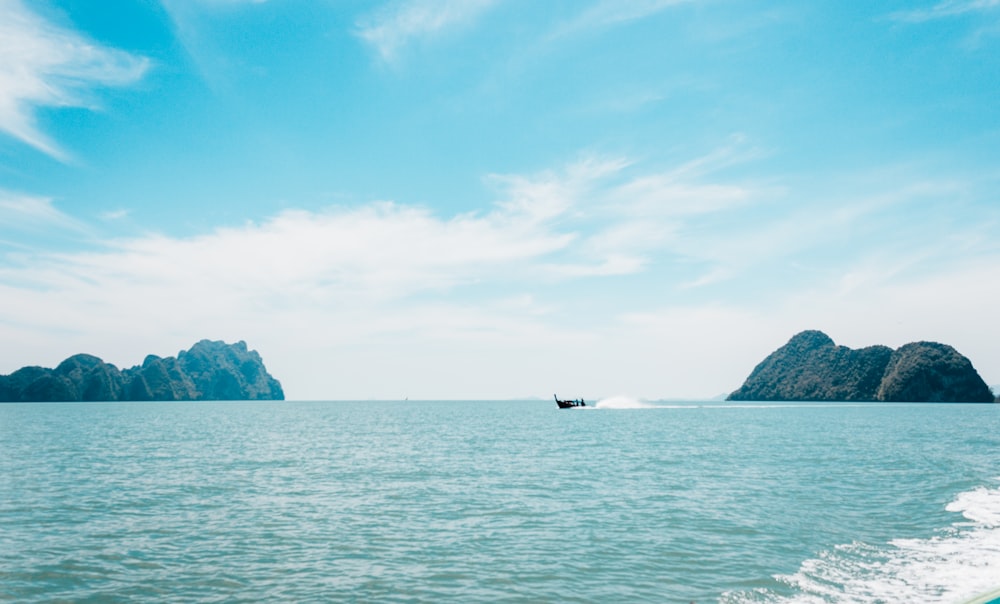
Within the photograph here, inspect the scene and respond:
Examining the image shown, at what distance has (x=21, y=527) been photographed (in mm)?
28188

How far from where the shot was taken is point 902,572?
20.9m

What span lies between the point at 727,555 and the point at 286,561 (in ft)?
54.9

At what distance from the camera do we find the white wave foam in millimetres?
18500

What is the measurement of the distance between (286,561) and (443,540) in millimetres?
6447

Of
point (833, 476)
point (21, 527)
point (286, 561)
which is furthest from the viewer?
point (833, 476)

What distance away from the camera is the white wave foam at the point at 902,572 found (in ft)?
60.7

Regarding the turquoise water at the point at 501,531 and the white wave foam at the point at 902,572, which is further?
the turquoise water at the point at 501,531

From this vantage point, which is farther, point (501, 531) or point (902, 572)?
point (501, 531)

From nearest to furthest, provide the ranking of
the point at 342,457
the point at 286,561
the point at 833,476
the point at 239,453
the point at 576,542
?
the point at 286,561 → the point at 576,542 → the point at 833,476 → the point at 342,457 → the point at 239,453

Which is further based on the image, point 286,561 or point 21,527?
point 21,527

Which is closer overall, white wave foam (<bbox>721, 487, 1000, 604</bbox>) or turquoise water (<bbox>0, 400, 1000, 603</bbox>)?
white wave foam (<bbox>721, 487, 1000, 604</bbox>)

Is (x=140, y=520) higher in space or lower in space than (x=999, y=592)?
lower

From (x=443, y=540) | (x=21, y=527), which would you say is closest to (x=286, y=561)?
(x=443, y=540)

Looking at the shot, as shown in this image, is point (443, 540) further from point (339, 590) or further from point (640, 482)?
point (640, 482)
